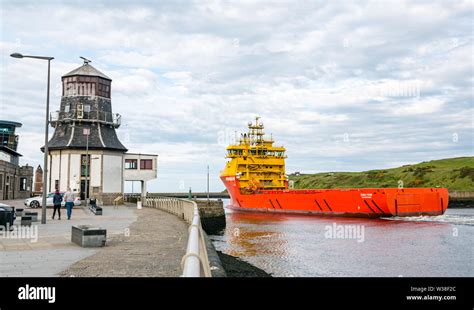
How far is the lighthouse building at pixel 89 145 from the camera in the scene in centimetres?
4681

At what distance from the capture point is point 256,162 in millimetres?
62000

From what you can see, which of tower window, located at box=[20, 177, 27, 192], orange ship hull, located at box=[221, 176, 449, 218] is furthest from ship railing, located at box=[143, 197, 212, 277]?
tower window, located at box=[20, 177, 27, 192]

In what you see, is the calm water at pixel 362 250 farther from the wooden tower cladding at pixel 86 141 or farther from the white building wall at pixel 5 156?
the white building wall at pixel 5 156

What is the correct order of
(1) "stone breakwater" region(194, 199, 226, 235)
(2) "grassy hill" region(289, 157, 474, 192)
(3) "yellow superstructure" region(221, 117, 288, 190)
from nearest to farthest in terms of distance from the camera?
1. (1) "stone breakwater" region(194, 199, 226, 235)
2. (3) "yellow superstructure" region(221, 117, 288, 190)
3. (2) "grassy hill" region(289, 157, 474, 192)

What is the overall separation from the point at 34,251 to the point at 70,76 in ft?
139

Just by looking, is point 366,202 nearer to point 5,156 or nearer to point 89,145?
point 89,145

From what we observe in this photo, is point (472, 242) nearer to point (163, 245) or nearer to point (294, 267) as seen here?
point (294, 267)

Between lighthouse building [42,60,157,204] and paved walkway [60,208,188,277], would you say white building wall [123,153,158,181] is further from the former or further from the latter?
paved walkway [60,208,188,277]

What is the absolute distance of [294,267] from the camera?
17547mm

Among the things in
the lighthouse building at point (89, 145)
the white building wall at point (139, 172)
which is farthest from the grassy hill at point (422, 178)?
the lighthouse building at point (89, 145)

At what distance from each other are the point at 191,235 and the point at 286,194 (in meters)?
46.0

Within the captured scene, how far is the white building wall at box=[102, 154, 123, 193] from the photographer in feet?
156

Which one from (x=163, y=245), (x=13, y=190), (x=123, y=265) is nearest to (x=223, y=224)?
(x=163, y=245)
